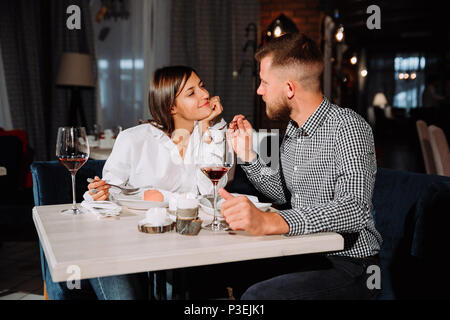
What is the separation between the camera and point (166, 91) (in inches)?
83.1

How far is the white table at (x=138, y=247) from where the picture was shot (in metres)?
0.94

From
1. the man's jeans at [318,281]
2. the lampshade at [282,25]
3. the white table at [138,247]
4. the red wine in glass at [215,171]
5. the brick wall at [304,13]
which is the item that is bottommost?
the man's jeans at [318,281]

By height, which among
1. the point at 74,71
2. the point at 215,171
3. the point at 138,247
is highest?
the point at 74,71

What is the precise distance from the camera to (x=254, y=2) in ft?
20.2

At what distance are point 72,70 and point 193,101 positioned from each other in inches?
138

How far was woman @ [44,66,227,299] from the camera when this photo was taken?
1.94 metres

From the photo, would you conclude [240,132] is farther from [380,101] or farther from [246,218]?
[380,101]

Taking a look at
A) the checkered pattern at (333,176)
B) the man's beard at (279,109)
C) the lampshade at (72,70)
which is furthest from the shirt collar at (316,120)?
the lampshade at (72,70)

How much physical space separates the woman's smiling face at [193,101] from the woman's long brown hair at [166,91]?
0.02 m

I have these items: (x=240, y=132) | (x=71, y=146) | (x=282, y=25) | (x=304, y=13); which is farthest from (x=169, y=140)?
(x=304, y=13)

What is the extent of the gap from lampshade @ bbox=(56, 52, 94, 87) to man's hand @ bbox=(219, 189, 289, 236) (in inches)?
177

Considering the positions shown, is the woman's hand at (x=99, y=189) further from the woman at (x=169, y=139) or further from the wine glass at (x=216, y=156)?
the wine glass at (x=216, y=156)

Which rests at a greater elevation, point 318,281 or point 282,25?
point 282,25
